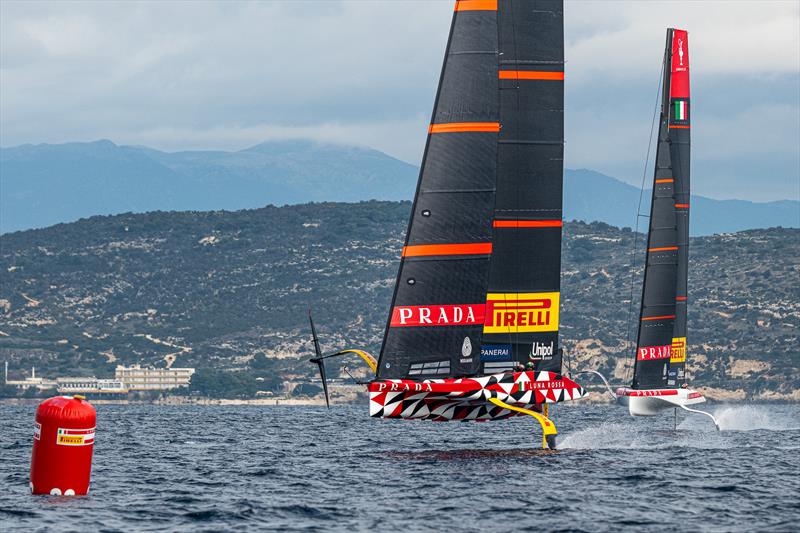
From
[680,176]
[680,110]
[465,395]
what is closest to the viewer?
[465,395]

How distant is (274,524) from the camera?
29.0 metres

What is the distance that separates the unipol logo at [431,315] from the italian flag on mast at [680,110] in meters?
26.7

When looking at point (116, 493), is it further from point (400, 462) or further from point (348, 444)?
point (348, 444)

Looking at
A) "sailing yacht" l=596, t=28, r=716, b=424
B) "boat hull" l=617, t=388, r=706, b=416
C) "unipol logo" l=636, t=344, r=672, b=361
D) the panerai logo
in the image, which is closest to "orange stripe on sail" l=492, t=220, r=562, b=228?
the panerai logo

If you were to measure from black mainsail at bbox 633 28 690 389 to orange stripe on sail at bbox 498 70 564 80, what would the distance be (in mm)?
17997

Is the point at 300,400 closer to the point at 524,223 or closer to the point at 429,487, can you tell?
the point at 524,223

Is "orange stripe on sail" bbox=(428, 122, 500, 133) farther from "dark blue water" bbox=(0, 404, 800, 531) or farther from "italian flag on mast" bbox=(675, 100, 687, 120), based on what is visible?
"italian flag on mast" bbox=(675, 100, 687, 120)

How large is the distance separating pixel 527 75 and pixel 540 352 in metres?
8.78

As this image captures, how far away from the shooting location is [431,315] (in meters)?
40.2

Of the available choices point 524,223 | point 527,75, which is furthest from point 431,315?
point 527,75

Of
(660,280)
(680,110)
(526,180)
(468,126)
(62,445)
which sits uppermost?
(680,110)

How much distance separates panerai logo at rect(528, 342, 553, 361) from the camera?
44.8 meters

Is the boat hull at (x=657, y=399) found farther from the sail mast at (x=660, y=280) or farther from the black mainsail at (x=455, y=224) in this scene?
the black mainsail at (x=455, y=224)

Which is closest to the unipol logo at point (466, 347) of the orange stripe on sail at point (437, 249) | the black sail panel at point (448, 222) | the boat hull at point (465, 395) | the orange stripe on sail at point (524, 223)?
the black sail panel at point (448, 222)
